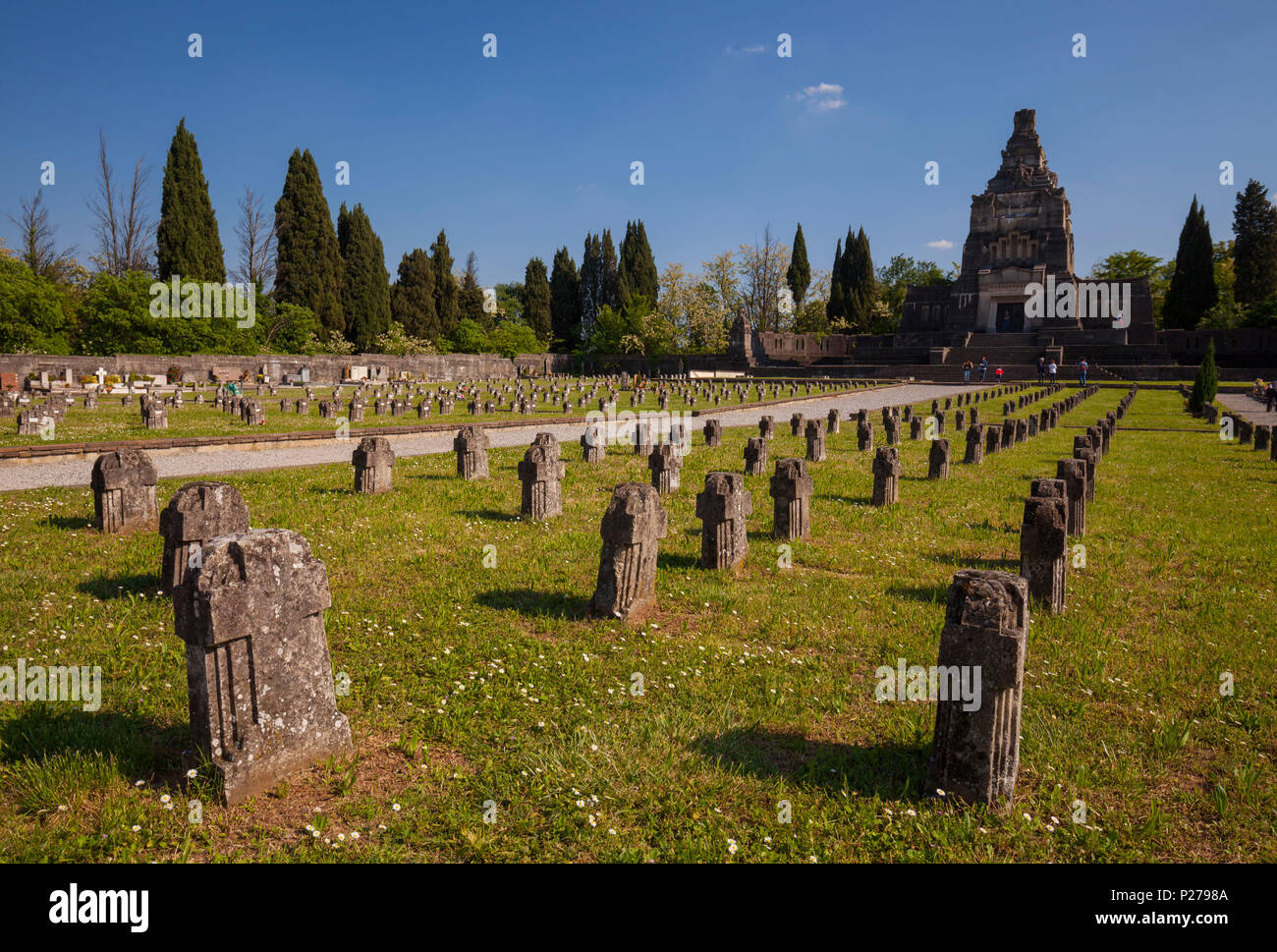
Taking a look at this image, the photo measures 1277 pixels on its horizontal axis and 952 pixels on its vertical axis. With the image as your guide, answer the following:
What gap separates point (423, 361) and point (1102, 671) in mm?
55131

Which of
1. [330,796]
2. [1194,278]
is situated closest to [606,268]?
[1194,278]

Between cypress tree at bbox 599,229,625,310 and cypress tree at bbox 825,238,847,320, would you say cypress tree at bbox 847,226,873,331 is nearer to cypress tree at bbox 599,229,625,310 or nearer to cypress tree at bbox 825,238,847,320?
cypress tree at bbox 825,238,847,320

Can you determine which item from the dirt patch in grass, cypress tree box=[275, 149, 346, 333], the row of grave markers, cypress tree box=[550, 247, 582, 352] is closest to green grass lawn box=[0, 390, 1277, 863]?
the dirt patch in grass

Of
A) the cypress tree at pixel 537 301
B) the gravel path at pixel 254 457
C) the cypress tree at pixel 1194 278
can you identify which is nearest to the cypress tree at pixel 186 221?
the cypress tree at pixel 537 301

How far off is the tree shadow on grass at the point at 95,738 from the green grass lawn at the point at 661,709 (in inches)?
0.7

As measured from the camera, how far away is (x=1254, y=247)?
63.4 metres

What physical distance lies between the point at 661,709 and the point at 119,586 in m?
5.04

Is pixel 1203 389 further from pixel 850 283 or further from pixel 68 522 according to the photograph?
pixel 850 283

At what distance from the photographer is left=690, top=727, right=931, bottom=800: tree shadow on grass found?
12.4 feet

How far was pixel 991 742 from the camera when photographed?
3.53 metres

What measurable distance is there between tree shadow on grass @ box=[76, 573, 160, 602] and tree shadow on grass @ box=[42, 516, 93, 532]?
2.39m

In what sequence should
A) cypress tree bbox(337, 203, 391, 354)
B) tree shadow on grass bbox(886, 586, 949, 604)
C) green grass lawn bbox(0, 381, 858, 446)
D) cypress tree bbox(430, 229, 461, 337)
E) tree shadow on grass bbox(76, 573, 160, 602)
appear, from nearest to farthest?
tree shadow on grass bbox(76, 573, 160, 602)
tree shadow on grass bbox(886, 586, 949, 604)
green grass lawn bbox(0, 381, 858, 446)
cypress tree bbox(337, 203, 391, 354)
cypress tree bbox(430, 229, 461, 337)

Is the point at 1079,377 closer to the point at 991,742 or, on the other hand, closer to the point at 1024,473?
the point at 1024,473
